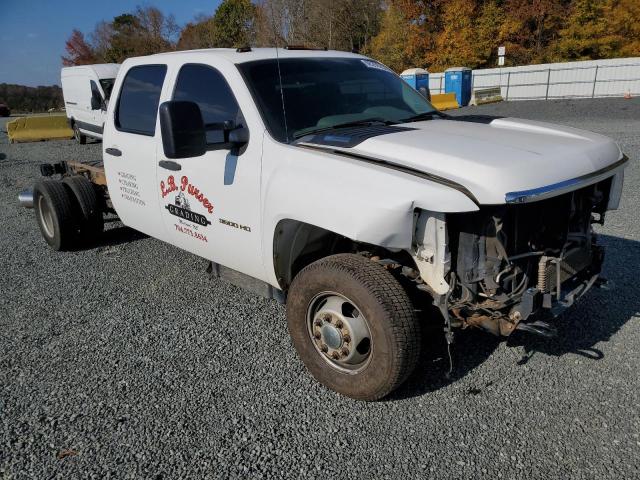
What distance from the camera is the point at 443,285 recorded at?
288cm

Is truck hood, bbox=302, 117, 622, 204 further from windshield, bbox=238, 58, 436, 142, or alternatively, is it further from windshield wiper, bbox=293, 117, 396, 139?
windshield, bbox=238, 58, 436, 142

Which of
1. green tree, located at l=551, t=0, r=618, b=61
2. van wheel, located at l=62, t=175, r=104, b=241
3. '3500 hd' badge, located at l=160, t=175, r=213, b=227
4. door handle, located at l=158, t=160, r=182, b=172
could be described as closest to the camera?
'3500 hd' badge, located at l=160, t=175, r=213, b=227

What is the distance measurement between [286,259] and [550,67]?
31919 millimetres

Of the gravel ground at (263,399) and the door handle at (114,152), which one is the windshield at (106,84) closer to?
the door handle at (114,152)

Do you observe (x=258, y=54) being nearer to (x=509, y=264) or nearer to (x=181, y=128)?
(x=181, y=128)

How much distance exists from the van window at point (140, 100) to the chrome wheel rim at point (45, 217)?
2.07 metres

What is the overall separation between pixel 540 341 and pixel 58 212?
5.06m

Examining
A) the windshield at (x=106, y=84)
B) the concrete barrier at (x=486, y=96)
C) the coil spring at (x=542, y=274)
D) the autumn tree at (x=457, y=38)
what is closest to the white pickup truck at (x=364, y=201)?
the coil spring at (x=542, y=274)

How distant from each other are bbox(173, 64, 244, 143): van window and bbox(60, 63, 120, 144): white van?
1276cm

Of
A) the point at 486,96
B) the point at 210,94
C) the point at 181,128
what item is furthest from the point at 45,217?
the point at 486,96

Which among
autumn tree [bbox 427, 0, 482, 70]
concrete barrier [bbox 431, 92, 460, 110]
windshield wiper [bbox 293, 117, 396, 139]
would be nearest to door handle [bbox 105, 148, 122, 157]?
windshield wiper [bbox 293, 117, 396, 139]

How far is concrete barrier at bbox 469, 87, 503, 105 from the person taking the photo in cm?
2784

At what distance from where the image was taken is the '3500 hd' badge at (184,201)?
387 centimetres

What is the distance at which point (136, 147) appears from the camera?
14.7ft
